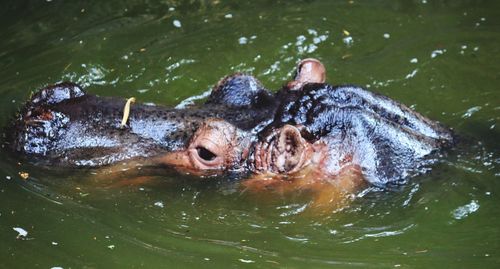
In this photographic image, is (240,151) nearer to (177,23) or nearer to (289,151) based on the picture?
(289,151)

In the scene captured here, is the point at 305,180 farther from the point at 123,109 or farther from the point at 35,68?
the point at 35,68

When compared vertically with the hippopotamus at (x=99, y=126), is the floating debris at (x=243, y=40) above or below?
above

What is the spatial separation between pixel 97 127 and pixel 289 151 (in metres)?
1.34

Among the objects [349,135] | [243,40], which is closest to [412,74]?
[243,40]

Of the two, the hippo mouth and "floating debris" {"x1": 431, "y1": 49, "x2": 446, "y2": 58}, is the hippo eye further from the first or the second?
"floating debris" {"x1": 431, "y1": 49, "x2": 446, "y2": 58}

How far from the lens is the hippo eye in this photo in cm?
468

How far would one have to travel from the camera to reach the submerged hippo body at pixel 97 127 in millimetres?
4617

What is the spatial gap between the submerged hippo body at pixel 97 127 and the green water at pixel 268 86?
0.65ft

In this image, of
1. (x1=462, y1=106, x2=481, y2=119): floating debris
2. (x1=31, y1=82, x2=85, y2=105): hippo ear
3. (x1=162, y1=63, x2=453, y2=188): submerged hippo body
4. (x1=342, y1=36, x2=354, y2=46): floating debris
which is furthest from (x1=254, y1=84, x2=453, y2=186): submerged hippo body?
(x1=342, y1=36, x2=354, y2=46): floating debris

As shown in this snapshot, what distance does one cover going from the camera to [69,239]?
4.40 m

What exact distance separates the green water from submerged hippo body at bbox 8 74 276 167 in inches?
7.8

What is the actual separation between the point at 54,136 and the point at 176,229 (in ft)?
3.45

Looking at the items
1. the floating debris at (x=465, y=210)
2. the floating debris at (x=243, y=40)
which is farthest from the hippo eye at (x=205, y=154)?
the floating debris at (x=243, y=40)

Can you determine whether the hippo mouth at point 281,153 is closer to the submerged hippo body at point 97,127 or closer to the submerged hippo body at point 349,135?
the submerged hippo body at point 349,135
